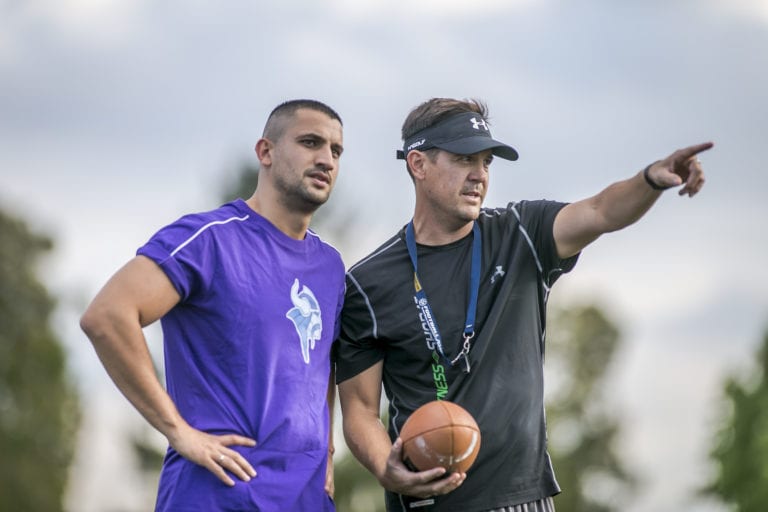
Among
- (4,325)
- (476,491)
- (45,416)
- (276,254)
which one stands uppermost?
(4,325)

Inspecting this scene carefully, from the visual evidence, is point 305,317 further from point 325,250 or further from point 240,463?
point 240,463

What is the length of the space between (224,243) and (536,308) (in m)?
2.03

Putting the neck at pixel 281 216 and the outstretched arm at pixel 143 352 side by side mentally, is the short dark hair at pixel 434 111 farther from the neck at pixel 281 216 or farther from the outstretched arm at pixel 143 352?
the outstretched arm at pixel 143 352

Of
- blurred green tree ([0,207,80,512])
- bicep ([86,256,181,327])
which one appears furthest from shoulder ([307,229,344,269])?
blurred green tree ([0,207,80,512])

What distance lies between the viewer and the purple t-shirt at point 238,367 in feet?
23.8

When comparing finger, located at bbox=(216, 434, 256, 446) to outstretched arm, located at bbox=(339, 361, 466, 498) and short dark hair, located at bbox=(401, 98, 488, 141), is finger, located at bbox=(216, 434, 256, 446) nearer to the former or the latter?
outstretched arm, located at bbox=(339, 361, 466, 498)

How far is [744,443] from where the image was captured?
1773 inches

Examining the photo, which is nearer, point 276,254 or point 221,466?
point 221,466

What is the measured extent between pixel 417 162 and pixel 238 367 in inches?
77.9

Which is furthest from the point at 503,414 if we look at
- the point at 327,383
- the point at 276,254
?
the point at 276,254

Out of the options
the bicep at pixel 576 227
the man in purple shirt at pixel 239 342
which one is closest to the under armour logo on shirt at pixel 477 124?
the bicep at pixel 576 227

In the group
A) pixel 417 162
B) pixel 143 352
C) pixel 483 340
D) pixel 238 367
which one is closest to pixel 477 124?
pixel 417 162

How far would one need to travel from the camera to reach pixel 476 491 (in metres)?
7.70

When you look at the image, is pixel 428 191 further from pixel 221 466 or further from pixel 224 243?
pixel 221 466
